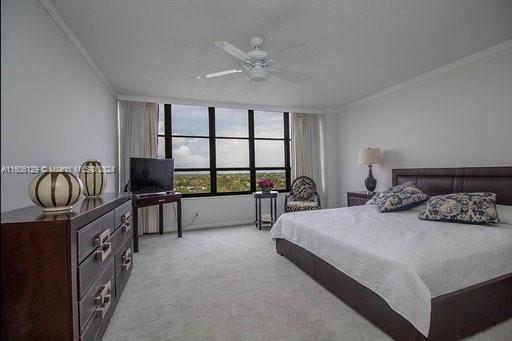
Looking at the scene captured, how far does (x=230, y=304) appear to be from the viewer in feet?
6.73

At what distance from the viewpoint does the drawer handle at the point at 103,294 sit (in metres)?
1.51

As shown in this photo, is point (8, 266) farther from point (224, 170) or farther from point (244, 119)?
point (244, 119)

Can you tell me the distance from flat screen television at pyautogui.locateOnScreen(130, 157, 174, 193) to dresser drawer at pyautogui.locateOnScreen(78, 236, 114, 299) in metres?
2.12

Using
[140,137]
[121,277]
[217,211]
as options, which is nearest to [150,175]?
[140,137]

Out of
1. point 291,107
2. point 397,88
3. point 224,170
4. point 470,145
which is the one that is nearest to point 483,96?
point 470,145

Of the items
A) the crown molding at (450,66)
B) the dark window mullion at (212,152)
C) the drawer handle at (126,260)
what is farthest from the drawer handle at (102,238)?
the crown molding at (450,66)

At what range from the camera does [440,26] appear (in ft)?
7.67

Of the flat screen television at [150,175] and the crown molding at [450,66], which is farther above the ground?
the crown molding at [450,66]

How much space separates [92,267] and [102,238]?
210 millimetres

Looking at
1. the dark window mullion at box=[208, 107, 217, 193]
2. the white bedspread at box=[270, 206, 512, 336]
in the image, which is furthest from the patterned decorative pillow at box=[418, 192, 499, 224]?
the dark window mullion at box=[208, 107, 217, 193]

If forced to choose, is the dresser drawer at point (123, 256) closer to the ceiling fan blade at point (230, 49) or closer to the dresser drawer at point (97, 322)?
the dresser drawer at point (97, 322)

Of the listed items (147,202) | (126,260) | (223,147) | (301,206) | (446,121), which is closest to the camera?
(126,260)

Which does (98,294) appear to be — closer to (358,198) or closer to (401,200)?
(401,200)

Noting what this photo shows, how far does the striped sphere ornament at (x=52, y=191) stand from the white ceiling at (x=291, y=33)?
1496 mm
